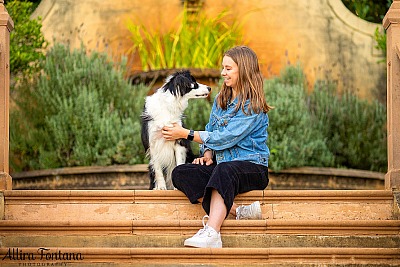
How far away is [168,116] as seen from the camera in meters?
7.19

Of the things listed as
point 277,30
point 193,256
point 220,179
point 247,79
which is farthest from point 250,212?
point 277,30

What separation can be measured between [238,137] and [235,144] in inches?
2.5

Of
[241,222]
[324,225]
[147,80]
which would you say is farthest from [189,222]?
[147,80]

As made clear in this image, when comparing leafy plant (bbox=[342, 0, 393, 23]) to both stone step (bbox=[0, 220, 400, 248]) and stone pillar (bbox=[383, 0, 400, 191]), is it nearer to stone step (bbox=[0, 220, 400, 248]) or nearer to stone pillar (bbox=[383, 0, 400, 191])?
stone pillar (bbox=[383, 0, 400, 191])

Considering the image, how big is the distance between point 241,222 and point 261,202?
1.18 feet

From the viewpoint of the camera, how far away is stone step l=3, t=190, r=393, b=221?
6.34 m

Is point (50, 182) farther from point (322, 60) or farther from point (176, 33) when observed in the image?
point (322, 60)

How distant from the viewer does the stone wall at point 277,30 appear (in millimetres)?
11258

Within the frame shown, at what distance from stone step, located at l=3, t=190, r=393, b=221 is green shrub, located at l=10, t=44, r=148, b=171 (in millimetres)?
3339

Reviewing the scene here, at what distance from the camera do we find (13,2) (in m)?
10.5

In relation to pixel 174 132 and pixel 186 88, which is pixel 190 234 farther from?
pixel 186 88

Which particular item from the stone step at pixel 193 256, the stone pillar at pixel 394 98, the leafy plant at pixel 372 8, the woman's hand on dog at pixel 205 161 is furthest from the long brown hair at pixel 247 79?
the leafy plant at pixel 372 8

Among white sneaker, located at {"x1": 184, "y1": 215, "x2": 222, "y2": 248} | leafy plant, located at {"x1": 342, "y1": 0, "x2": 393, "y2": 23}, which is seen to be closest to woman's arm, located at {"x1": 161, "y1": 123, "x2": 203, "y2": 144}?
white sneaker, located at {"x1": 184, "y1": 215, "x2": 222, "y2": 248}

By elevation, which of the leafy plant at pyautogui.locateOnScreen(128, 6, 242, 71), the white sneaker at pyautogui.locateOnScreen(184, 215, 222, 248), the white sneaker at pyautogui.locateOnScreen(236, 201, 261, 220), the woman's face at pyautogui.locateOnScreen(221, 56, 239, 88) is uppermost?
the leafy plant at pyautogui.locateOnScreen(128, 6, 242, 71)
